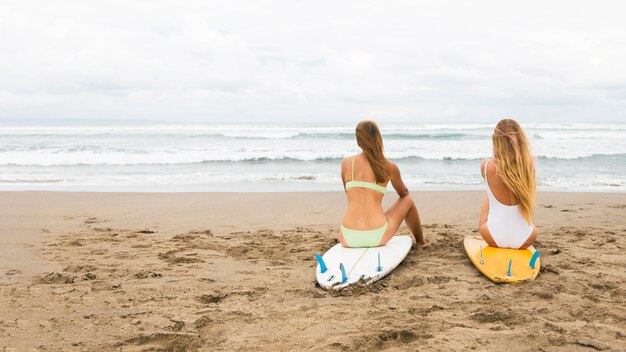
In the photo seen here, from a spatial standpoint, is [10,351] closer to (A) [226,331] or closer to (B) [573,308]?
(A) [226,331]

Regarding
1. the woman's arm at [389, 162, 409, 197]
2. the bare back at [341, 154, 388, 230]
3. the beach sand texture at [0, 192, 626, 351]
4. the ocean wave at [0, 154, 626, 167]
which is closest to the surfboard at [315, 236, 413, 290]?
the beach sand texture at [0, 192, 626, 351]

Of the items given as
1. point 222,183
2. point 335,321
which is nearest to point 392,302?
point 335,321

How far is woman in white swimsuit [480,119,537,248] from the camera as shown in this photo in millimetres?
4598

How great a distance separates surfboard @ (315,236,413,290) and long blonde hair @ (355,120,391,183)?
70 cm

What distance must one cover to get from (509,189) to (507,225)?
0.37 m

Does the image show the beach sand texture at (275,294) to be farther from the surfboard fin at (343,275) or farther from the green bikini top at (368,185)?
the green bikini top at (368,185)

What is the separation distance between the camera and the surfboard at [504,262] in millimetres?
4289

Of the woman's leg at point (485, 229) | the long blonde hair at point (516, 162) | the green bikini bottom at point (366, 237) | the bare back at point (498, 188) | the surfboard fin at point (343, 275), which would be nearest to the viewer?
the surfboard fin at point (343, 275)

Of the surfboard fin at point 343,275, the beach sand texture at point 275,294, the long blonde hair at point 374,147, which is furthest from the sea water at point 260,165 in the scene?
the surfboard fin at point 343,275

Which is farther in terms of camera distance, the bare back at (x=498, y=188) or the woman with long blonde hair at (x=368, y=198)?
the woman with long blonde hair at (x=368, y=198)

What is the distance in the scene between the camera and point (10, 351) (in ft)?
10.4

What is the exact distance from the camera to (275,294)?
419 centimetres

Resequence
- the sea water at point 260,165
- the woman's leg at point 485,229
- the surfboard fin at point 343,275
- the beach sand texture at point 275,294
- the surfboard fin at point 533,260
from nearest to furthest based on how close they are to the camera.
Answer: the beach sand texture at point 275,294, the surfboard fin at point 343,275, the surfboard fin at point 533,260, the woman's leg at point 485,229, the sea water at point 260,165

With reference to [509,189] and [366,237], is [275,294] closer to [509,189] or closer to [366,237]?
[366,237]
